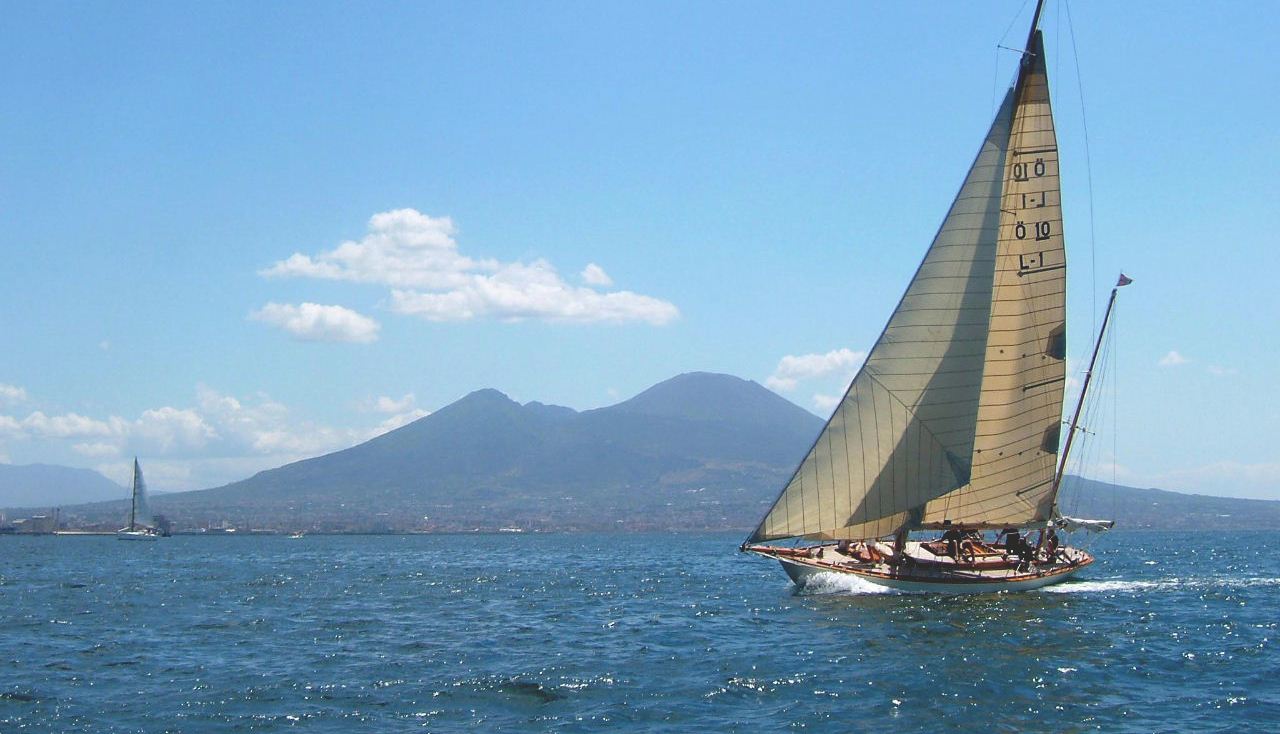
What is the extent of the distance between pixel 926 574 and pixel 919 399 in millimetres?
6953

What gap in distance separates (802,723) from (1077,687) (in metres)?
8.02

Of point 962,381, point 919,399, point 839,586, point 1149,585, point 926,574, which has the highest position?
point 962,381

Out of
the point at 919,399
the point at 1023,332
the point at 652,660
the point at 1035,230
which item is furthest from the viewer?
the point at 1023,332

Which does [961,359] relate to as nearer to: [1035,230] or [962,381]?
[962,381]

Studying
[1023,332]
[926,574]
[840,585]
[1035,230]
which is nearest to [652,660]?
Answer: [840,585]

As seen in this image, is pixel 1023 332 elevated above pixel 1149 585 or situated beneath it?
elevated above

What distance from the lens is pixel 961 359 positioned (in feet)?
137

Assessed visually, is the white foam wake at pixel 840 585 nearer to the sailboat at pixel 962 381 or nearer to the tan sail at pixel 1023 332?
the sailboat at pixel 962 381

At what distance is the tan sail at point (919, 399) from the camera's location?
41.7 metres

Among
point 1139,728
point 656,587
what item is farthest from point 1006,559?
point 1139,728

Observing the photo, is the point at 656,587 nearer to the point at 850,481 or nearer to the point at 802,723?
the point at 850,481

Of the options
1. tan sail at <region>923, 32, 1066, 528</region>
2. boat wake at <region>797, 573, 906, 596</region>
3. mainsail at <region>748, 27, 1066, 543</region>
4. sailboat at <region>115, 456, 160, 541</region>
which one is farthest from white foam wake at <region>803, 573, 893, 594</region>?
sailboat at <region>115, 456, 160, 541</region>

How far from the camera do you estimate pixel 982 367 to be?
138 feet

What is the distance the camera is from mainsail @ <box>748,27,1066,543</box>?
41750 millimetres
